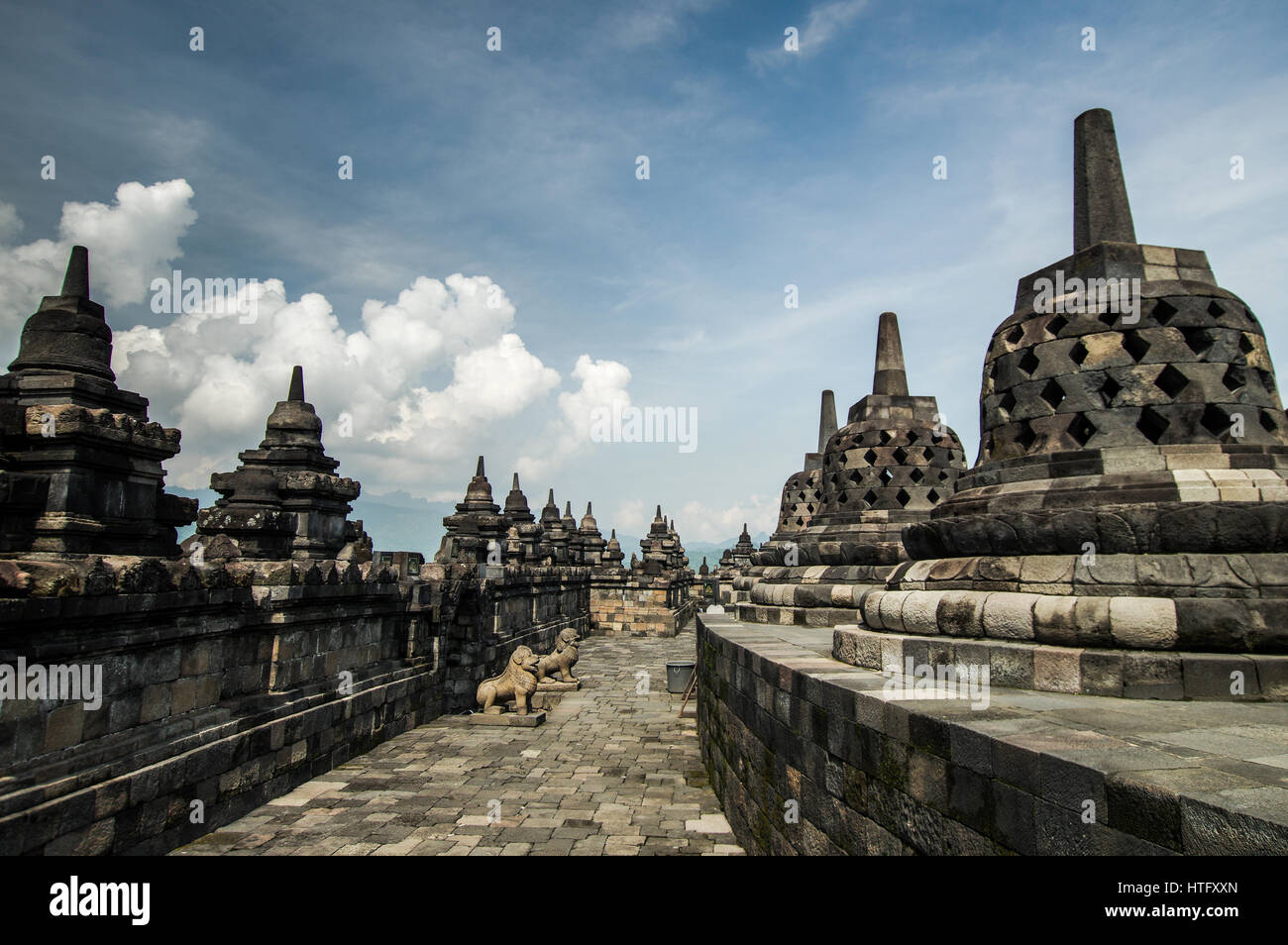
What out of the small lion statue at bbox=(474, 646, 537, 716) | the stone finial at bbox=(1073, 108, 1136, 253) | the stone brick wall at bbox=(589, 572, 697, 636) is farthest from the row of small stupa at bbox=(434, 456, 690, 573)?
the stone finial at bbox=(1073, 108, 1136, 253)

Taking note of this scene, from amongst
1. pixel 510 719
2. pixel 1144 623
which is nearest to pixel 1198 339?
pixel 1144 623

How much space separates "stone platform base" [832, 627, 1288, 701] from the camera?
10.8 feet

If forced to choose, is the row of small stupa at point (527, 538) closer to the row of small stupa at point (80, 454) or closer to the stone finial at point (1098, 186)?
the row of small stupa at point (80, 454)

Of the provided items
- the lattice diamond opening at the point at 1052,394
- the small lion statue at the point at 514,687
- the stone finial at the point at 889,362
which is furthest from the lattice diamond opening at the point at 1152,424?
the small lion statue at the point at 514,687

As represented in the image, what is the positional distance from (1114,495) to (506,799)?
6068 millimetres

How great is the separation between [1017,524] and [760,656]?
2028 millimetres

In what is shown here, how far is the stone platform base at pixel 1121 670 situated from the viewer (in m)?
3.28

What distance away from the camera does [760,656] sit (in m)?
5.34

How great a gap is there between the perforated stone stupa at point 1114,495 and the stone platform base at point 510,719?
280 inches

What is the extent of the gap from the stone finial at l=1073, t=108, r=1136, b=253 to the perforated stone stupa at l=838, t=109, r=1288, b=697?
1 cm

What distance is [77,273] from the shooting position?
6363 mm

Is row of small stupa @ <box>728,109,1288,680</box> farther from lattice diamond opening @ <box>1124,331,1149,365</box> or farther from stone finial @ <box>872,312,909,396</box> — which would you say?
stone finial @ <box>872,312,909,396</box>
